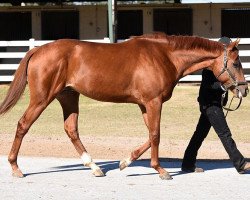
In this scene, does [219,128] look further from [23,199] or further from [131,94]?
[23,199]

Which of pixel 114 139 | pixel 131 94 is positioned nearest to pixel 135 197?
pixel 131 94

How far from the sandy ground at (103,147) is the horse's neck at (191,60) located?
7.26ft

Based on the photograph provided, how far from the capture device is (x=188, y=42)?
10.0 meters

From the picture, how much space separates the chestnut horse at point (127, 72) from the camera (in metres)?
9.79

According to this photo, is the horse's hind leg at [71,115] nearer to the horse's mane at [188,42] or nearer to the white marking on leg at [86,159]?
the white marking on leg at [86,159]

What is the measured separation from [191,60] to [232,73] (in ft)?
1.80

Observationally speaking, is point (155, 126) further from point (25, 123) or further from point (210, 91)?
point (25, 123)

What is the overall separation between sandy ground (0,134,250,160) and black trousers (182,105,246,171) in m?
1.61

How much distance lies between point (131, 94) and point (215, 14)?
1670 cm

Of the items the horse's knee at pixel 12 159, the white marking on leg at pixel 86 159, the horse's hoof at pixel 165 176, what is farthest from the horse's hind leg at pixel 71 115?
the horse's hoof at pixel 165 176

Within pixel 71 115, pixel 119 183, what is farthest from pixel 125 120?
pixel 119 183

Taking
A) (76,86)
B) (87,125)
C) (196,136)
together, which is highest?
(76,86)

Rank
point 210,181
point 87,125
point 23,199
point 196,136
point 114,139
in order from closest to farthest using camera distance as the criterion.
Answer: point 23,199, point 210,181, point 196,136, point 114,139, point 87,125

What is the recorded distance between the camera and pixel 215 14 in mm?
26141
